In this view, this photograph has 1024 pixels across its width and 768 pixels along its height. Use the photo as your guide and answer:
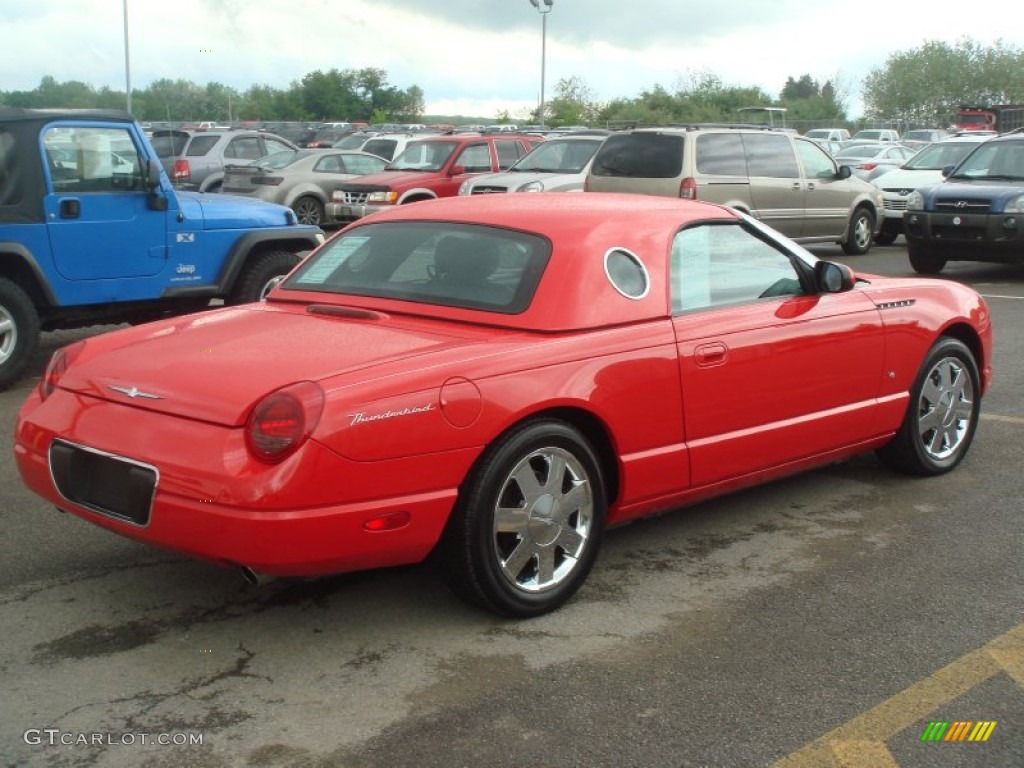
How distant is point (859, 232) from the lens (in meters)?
18.6

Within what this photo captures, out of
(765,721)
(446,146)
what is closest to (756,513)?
(765,721)

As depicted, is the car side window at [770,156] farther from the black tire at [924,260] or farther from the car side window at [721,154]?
Answer: the black tire at [924,260]

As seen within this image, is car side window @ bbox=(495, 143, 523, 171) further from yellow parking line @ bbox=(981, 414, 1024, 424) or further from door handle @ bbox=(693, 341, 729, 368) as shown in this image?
door handle @ bbox=(693, 341, 729, 368)

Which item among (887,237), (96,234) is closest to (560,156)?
(887,237)

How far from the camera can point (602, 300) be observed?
192 inches

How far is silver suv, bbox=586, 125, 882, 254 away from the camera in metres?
15.7

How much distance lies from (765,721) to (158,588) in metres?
2.31

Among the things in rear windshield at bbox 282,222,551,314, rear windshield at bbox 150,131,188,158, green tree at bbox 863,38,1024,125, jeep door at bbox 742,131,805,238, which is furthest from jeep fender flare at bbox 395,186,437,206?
green tree at bbox 863,38,1024,125

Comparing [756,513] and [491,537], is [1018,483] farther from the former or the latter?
[491,537]

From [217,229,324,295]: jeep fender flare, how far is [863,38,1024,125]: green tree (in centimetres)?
8750

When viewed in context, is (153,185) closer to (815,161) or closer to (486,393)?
(486,393)

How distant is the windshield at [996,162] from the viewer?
15.6 metres

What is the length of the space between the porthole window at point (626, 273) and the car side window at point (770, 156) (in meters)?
11.8

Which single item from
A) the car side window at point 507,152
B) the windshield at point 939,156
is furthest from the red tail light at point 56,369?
the windshield at point 939,156
